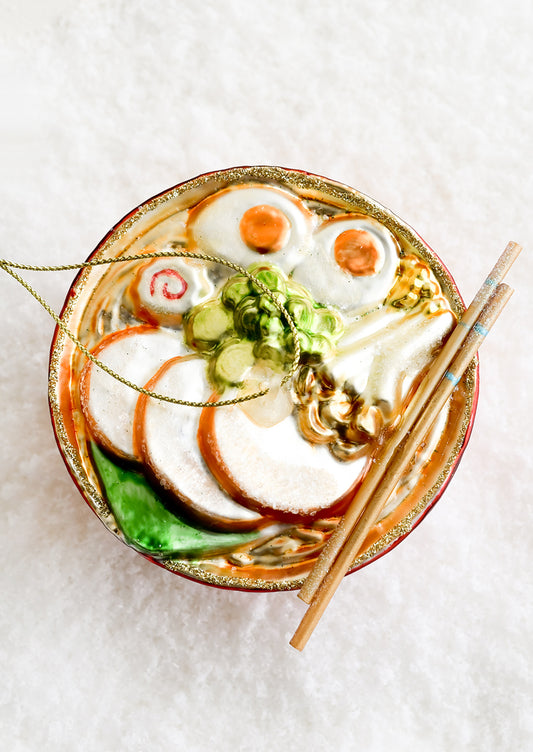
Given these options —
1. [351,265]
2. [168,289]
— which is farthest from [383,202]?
[168,289]

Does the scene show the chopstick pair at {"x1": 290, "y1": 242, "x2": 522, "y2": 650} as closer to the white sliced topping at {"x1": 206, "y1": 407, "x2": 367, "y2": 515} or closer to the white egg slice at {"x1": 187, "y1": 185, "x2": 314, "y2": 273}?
the white sliced topping at {"x1": 206, "y1": 407, "x2": 367, "y2": 515}

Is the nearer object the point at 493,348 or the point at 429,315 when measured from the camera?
the point at 429,315

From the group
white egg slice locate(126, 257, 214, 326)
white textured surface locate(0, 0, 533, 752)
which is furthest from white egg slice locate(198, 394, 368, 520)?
white textured surface locate(0, 0, 533, 752)

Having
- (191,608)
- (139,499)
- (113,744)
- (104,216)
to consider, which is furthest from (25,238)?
(113,744)

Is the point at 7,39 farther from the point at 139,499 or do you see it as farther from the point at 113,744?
the point at 113,744

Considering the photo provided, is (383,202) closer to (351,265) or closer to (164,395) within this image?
(351,265)

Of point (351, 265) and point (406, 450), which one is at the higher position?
point (351, 265)

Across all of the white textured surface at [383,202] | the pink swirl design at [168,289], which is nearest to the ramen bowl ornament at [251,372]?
the pink swirl design at [168,289]
